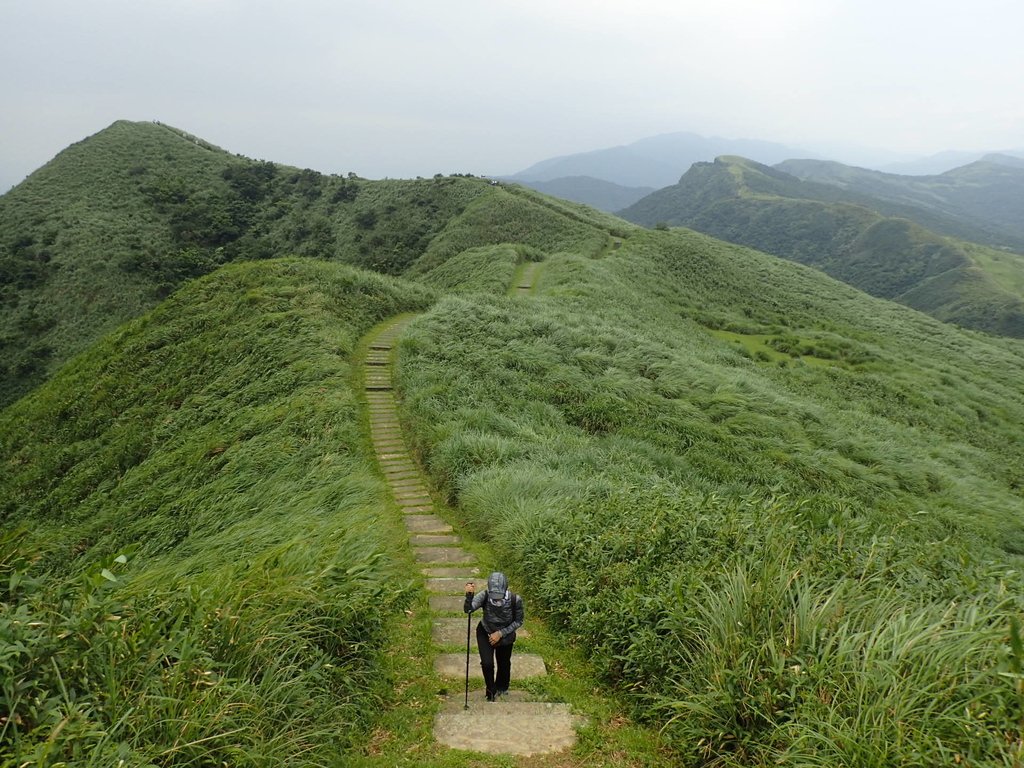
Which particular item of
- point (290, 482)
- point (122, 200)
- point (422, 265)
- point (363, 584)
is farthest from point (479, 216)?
point (363, 584)

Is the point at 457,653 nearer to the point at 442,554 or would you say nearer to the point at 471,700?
the point at 471,700

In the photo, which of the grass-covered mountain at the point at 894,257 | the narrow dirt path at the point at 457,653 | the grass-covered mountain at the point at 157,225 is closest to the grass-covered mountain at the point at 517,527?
the narrow dirt path at the point at 457,653

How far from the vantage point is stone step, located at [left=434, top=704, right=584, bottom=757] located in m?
4.80

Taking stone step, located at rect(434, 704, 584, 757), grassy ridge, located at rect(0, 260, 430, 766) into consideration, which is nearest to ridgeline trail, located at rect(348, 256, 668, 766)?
stone step, located at rect(434, 704, 584, 757)

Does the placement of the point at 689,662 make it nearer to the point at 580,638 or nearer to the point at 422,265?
the point at 580,638

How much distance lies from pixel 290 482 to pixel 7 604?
261 inches

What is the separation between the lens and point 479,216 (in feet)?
165

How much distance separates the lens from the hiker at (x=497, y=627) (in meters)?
5.46

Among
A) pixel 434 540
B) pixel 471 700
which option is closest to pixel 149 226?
pixel 434 540

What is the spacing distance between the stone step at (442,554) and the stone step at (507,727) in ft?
9.30

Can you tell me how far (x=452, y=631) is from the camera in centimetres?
659

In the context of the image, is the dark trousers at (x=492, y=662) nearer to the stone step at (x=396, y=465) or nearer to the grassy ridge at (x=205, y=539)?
the grassy ridge at (x=205, y=539)

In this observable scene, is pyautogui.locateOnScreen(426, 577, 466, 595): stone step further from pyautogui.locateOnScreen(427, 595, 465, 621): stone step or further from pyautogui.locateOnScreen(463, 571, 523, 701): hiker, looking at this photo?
pyautogui.locateOnScreen(463, 571, 523, 701): hiker

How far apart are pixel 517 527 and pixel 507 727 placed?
3281 mm
